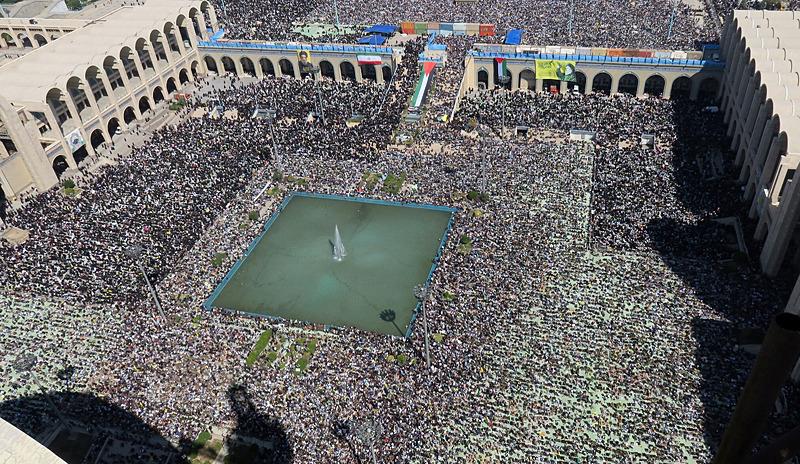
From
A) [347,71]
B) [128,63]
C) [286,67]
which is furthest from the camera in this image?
[286,67]

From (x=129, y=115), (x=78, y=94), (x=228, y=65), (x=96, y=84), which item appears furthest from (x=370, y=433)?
(x=228, y=65)

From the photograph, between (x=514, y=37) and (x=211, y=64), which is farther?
(x=211, y=64)

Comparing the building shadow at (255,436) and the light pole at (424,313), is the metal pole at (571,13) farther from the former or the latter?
the building shadow at (255,436)

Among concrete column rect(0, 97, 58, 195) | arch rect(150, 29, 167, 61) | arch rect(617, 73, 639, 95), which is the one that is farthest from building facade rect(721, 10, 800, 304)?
arch rect(150, 29, 167, 61)

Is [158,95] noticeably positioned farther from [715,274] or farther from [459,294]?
[715,274]

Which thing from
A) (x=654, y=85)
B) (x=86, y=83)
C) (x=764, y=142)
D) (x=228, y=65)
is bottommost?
(x=654, y=85)

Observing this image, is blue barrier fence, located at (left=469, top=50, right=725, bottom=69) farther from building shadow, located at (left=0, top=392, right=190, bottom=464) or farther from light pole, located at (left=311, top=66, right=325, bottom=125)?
building shadow, located at (left=0, top=392, right=190, bottom=464)
